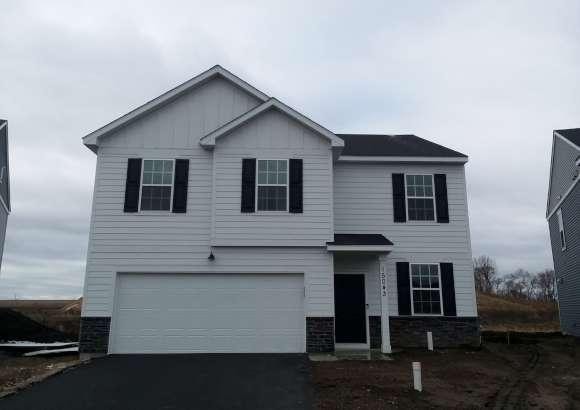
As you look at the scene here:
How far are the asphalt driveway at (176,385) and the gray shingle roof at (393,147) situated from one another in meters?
7.52

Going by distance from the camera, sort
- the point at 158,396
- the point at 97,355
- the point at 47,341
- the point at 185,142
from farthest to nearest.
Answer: the point at 47,341
the point at 185,142
the point at 97,355
the point at 158,396

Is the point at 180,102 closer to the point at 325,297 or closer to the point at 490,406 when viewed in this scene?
the point at 325,297

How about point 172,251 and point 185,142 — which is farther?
point 185,142

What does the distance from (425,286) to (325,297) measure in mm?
3718

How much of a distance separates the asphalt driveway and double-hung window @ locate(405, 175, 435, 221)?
6.31m

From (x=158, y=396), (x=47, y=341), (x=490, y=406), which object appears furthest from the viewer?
(x=47, y=341)

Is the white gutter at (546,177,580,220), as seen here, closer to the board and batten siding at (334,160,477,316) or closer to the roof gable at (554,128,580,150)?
the roof gable at (554,128,580,150)

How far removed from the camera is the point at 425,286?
14.7m

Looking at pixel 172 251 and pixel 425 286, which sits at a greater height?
pixel 172 251

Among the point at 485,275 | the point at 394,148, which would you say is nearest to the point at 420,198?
the point at 394,148

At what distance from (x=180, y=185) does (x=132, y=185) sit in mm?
1446

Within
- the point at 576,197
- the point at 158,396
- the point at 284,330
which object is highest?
the point at 576,197

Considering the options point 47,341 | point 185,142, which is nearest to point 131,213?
point 185,142

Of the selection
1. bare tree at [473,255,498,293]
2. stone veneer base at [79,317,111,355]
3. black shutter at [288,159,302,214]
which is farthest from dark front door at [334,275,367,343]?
bare tree at [473,255,498,293]
